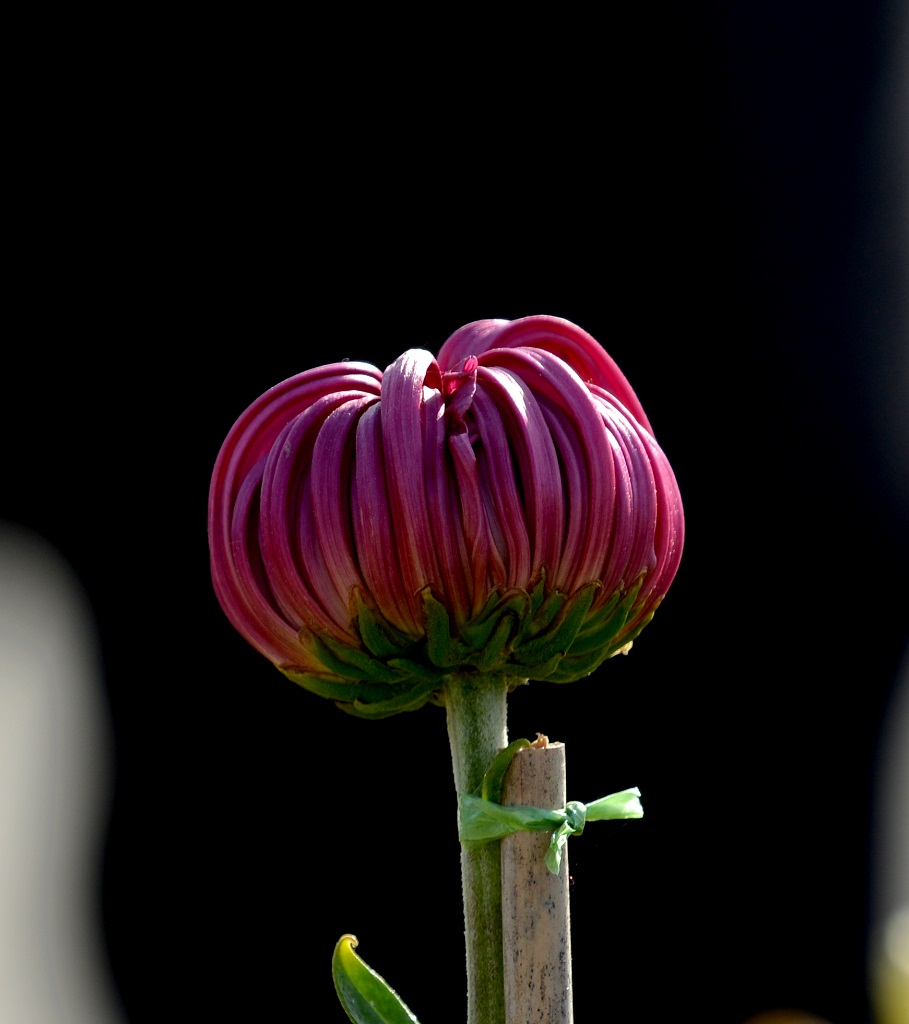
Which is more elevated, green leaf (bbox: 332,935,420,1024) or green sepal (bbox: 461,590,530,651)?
green sepal (bbox: 461,590,530,651)

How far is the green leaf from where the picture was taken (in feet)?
2.70

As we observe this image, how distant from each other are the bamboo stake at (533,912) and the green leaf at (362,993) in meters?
0.08

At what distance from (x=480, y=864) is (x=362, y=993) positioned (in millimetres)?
116

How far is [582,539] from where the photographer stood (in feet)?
2.50

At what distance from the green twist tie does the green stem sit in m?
0.01

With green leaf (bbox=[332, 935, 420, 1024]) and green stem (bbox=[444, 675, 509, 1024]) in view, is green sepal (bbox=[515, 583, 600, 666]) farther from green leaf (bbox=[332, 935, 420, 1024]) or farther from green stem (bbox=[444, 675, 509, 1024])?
Result: green leaf (bbox=[332, 935, 420, 1024])

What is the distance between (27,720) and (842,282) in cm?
157

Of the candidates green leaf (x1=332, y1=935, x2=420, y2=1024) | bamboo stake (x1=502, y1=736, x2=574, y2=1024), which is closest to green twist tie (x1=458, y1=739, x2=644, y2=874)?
bamboo stake (x1=502, y1=736, x2=574, y2=1024)

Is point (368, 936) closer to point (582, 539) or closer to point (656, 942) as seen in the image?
point (656, 942)

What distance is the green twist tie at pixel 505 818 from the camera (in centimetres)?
79

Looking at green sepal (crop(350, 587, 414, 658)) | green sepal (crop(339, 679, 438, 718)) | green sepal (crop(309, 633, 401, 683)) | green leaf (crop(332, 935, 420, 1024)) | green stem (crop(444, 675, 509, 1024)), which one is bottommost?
green leaf (crop(332, 935, 420, 1024))

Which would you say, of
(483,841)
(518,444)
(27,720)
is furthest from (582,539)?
(27,720)

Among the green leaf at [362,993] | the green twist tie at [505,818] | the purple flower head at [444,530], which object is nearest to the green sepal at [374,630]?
the purple flower head at [444,530]

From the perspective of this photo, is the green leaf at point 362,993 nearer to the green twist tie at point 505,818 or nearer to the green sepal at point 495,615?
the green twist tie at point 505,818
